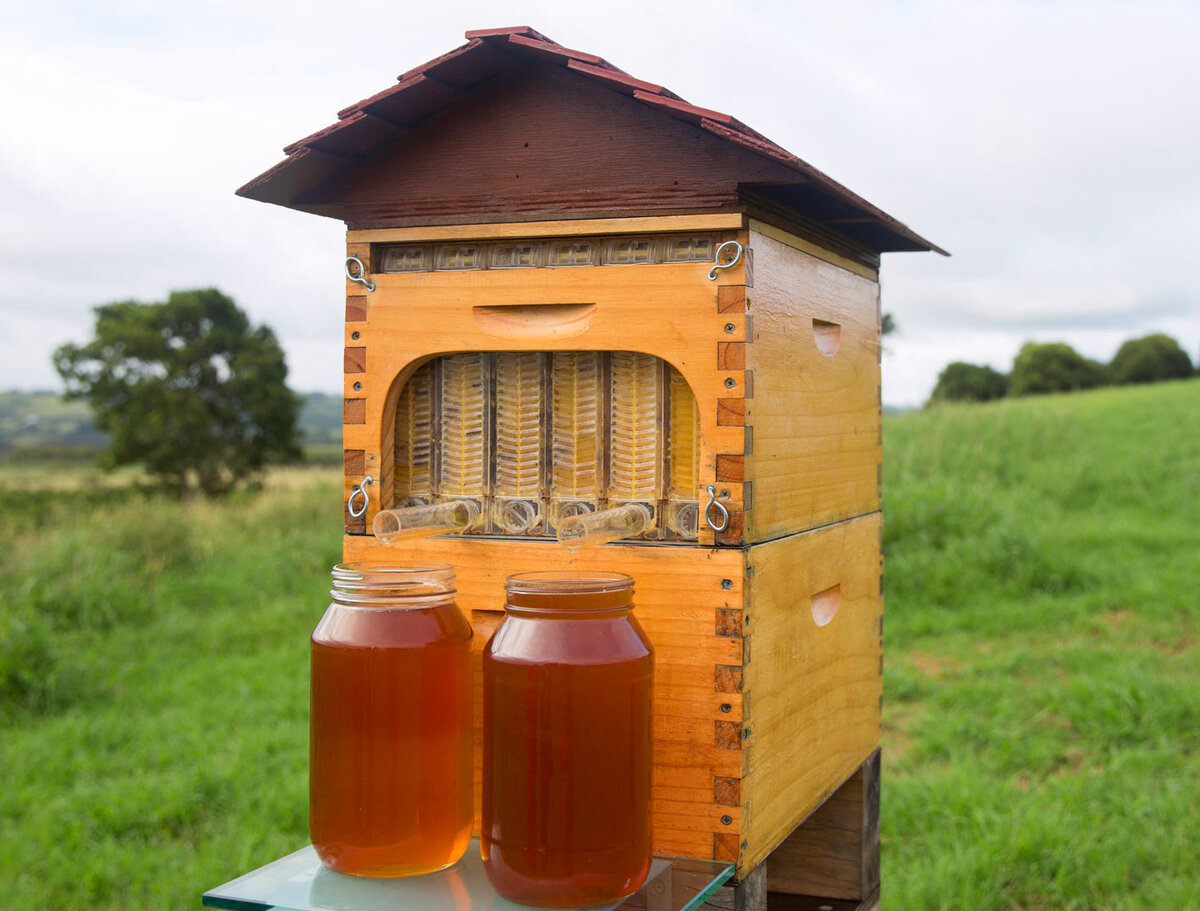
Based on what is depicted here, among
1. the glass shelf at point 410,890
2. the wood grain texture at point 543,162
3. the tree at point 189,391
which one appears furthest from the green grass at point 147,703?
the tree at point 189,391

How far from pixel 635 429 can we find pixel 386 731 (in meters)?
0.83

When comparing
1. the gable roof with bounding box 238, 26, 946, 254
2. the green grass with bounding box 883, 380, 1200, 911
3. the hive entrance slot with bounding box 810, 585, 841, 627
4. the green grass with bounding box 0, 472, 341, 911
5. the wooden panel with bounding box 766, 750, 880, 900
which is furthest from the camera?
the green grass with bounding box 0, 472, 341, 911

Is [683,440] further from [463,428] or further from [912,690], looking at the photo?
[912,690]

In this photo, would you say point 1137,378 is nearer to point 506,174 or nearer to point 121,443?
point 121,443

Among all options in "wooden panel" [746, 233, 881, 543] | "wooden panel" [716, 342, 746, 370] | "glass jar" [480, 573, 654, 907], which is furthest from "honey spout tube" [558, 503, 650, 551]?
"wooden panel" [716, 342, 746, 370]

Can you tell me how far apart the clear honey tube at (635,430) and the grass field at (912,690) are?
333 centimetres

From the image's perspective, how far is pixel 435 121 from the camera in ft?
7.89

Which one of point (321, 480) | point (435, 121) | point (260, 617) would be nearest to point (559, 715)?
point (435, 121)

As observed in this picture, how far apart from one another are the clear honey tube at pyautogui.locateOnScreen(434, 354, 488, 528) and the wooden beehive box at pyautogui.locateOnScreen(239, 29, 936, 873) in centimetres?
1

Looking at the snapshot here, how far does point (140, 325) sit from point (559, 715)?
107 feet

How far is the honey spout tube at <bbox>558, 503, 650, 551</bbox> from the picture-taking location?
208 cm

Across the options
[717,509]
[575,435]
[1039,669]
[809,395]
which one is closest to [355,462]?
[575,435]

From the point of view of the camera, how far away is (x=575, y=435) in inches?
93.8

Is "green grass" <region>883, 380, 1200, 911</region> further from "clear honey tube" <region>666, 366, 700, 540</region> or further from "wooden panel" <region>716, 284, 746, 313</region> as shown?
"wooden panel" <region>716, 284, 746, 313</region>
